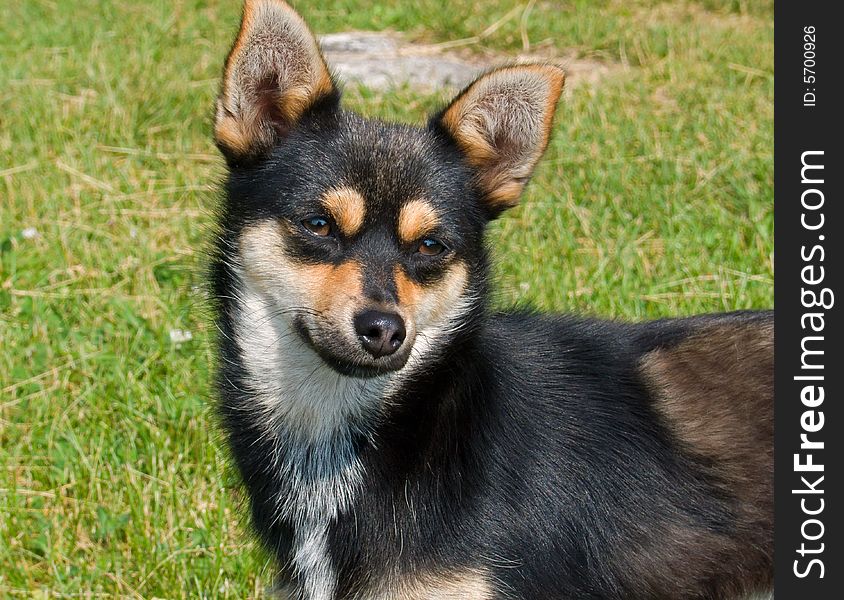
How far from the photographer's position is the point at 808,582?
3.66m

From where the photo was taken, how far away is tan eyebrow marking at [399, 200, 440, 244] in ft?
11.3

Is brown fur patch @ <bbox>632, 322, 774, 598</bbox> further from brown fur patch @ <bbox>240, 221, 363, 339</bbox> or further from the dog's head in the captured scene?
brown fur patch @ <bbox>240, 221, 363, 339</bbox>

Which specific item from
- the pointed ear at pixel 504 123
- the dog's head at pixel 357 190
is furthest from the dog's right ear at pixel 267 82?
the pointed ear at pixel 504 123

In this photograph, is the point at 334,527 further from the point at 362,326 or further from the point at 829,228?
the point at 829,228

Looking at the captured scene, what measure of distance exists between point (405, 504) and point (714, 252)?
338 centimetres

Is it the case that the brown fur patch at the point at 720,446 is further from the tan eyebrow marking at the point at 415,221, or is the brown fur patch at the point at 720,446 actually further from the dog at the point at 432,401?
the tan eyebrow marking at the point at 415,221

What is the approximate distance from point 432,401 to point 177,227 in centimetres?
335

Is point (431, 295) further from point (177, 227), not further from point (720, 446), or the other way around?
point (177, 227)

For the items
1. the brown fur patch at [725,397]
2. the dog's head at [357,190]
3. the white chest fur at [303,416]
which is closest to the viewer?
the dog's head at [357,190]

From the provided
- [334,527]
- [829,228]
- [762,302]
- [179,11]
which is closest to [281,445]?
[334,527]

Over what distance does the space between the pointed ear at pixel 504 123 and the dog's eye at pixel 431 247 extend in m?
0.37

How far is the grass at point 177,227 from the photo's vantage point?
14.1 ft

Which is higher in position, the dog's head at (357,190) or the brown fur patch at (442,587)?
the dog's head at (357,190)

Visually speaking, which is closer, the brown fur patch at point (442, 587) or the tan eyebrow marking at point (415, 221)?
the brown fur patch at point (442, 587)
